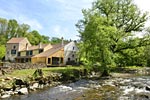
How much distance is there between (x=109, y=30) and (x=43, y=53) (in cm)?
2852

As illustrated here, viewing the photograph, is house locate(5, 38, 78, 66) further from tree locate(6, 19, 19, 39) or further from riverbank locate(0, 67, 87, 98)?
riverbank locate(0, 67, 87, 98)

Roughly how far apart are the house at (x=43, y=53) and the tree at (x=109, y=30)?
62.6 feet

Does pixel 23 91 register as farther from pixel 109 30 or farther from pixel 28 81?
pixel 109 30

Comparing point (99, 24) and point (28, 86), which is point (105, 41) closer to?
point (99, 24)

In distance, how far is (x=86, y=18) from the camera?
38344mm

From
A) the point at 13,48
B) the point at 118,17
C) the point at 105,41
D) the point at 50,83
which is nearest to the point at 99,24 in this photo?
the point at 105,41

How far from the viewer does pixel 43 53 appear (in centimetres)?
6053

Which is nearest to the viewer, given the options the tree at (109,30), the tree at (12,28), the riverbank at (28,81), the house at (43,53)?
the riverbank at (28,81)

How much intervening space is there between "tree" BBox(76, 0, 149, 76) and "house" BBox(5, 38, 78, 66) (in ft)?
62.6

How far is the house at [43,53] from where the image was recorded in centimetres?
5831

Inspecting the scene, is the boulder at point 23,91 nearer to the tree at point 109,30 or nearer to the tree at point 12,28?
the tree at point 109,30

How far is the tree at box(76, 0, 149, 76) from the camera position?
3472 cm

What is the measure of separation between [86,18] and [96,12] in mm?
1906

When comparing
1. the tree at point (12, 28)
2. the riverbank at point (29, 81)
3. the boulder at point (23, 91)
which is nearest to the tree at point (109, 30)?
the riverbank at point (29, 81)
